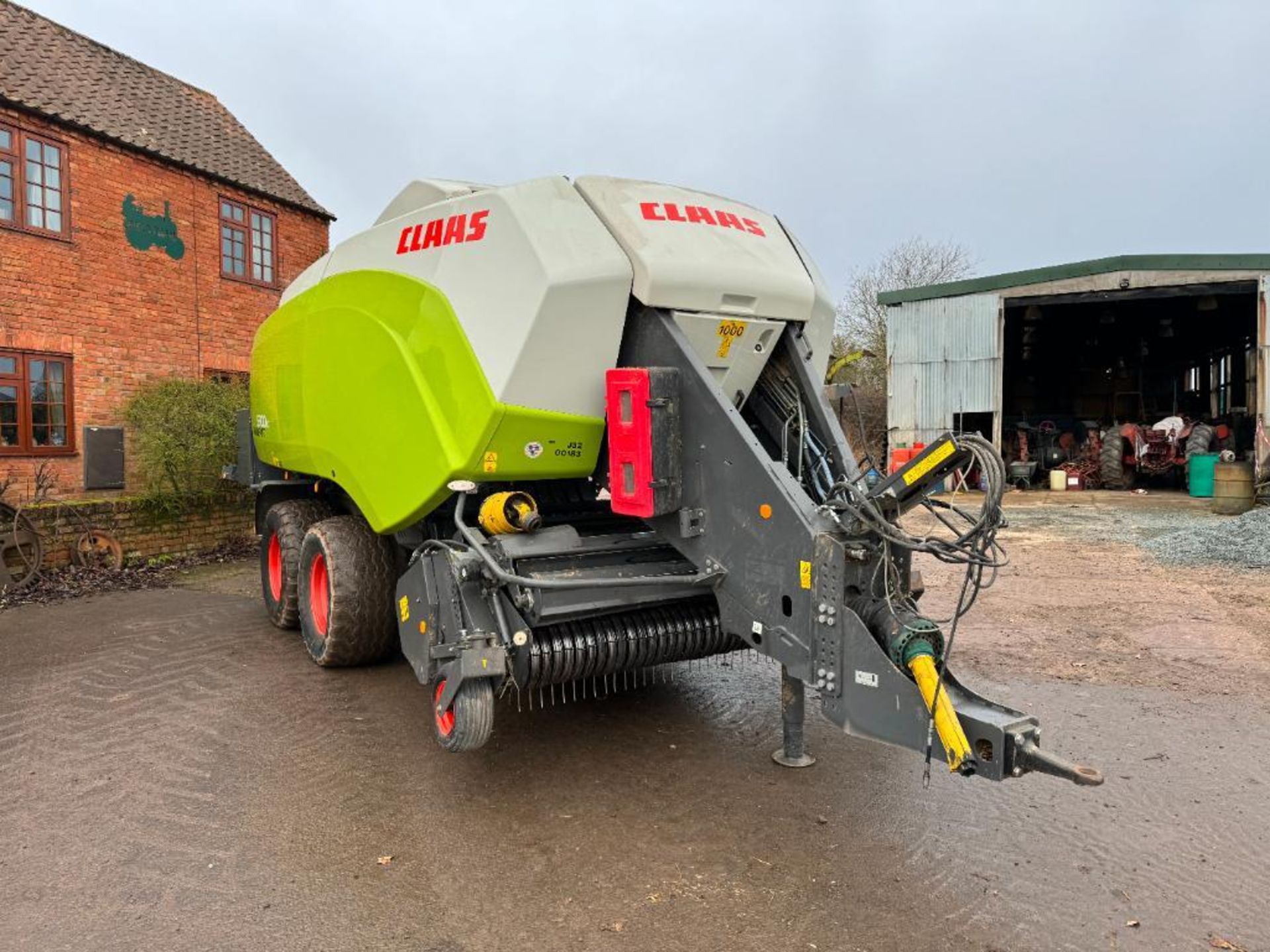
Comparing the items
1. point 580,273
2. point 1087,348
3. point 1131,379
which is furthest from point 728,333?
point 1131,379

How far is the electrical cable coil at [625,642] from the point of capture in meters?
3.88

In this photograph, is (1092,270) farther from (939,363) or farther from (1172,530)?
(1172,530)

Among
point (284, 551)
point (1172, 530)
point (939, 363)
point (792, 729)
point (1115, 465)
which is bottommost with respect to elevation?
point (792, 729)

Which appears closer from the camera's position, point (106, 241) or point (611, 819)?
point (611, 819)

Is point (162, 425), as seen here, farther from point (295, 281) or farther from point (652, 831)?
point (652, 831)

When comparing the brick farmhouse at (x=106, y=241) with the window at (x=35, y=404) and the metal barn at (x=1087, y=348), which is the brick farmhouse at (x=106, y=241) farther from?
the metal barn at (x=1087, y=348)

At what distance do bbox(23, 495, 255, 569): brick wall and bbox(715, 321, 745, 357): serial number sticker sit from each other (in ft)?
24.7

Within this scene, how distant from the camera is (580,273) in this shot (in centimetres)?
367

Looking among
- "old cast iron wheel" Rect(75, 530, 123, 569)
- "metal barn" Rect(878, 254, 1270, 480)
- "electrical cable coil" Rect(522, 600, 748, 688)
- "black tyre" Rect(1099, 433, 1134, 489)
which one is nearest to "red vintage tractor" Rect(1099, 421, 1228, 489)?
"black tyre" Rect(1099, 433, 1134, 489)

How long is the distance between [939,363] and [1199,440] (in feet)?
15.8

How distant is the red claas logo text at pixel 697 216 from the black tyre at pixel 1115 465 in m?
15.2

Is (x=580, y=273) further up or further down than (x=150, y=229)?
further down

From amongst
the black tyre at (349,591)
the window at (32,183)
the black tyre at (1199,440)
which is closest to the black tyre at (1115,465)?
the black tyre at (1199,440)

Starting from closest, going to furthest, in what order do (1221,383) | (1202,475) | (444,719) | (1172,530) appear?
(444,719) → (1172,530) → (1202,475) → (1221,383)
